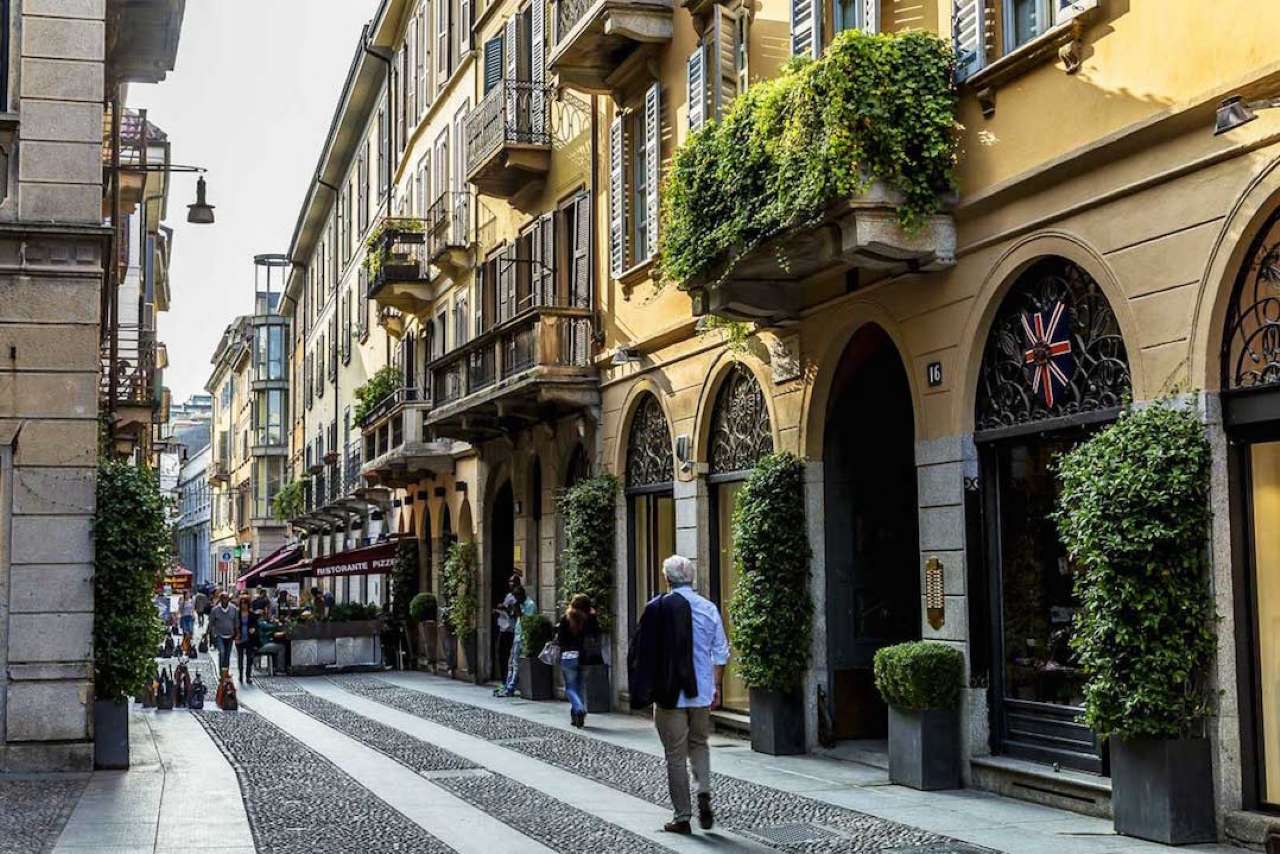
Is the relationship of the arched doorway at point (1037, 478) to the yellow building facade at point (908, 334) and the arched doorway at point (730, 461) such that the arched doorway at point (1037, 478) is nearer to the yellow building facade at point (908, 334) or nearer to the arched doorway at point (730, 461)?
the yellow building facade at point (908, 334)

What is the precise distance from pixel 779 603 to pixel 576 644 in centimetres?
470

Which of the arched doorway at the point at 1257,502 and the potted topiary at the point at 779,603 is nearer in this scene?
the arched doorway at the point at 1257,502

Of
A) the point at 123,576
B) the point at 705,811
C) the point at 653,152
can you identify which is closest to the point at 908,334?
the point at 705,811

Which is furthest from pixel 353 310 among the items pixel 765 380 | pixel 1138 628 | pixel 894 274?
pixel 1138 628

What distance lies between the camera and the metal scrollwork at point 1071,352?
12.2m

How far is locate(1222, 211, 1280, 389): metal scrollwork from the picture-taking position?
10.5m

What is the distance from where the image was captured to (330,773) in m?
15.5

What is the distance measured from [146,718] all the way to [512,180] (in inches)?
397

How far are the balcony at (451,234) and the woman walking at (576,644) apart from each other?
37.4 ft

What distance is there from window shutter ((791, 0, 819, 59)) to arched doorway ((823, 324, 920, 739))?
2917mm

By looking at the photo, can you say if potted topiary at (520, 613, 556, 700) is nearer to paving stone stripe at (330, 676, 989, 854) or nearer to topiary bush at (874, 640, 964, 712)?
paving stone stripe at (330, 676, 989, 854)

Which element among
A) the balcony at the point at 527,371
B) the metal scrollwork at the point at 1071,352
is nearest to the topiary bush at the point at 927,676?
the metal scrollwork at the point at 1071,352

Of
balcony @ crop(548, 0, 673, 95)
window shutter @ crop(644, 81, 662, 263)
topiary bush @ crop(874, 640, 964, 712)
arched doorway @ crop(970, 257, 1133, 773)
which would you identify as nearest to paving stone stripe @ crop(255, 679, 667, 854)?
topiary bush @ crop(874, 640, 964, 712)

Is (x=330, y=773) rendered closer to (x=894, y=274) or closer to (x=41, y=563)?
(x=41, y=563)
